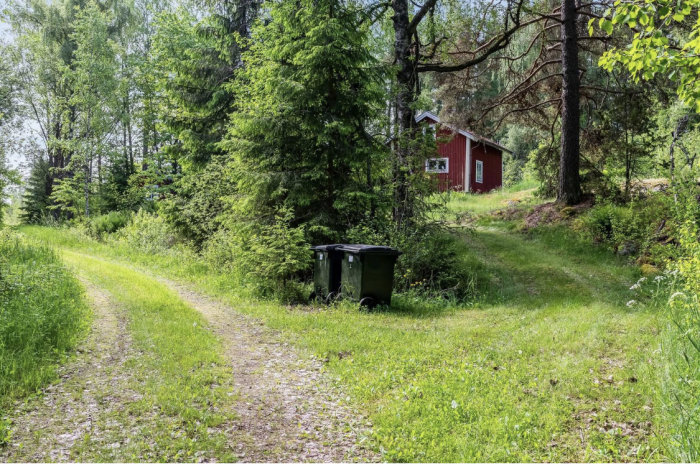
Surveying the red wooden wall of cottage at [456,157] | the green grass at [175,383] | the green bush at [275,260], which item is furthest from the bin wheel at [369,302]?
the red wooden wall of cottage at [456,157]

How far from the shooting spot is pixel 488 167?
30281 mm

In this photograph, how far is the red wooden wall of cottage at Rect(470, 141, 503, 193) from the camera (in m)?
28.7

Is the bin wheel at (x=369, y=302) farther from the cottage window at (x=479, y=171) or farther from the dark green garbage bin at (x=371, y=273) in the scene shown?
the cottage window at (x=479, y=171)

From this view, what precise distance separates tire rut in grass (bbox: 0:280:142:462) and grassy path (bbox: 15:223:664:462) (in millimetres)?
2247

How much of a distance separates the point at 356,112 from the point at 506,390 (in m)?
8.07

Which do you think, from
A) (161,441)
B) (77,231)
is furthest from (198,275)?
(77,231)

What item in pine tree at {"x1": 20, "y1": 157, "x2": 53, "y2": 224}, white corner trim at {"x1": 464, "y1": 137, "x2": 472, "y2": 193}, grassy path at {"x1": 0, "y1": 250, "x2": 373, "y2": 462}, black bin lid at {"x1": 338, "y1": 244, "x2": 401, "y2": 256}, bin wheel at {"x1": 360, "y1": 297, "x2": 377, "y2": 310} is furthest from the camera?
white corner trim at {"x1": 464, "y1": 137, "x2": 472, "y2": 193}

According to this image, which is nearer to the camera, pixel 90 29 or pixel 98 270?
pixel 98 270

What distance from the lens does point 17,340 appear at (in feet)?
18.6

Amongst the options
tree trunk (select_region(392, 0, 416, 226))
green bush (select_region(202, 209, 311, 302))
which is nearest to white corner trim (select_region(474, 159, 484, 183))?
tree trunk (select_region(392, 0, 416, 226))

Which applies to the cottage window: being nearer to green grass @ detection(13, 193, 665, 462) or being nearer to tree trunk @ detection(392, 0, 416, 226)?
tree trunk @ detection(392, 0, 416, 226)

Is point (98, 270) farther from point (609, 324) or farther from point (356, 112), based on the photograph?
point (609, 324)

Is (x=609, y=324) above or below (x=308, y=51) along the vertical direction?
below

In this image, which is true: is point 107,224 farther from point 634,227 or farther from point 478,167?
point 478,167
